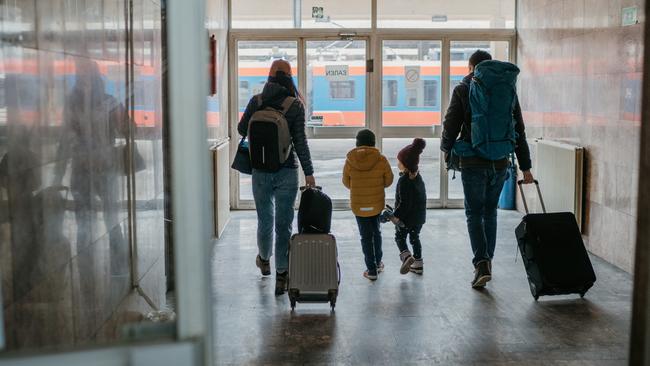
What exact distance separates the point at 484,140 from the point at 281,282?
1.80 m

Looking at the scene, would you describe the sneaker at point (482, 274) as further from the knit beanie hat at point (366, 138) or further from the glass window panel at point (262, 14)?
the glass window panel at point (262, 14)

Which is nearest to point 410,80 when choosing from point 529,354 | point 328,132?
point 328,132

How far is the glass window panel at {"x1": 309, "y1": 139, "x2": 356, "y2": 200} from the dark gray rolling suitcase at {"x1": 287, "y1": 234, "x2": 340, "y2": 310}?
4619 millimetres

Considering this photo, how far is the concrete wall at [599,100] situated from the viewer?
20.4 ft

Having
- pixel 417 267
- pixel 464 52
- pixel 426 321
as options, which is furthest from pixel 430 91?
pixel 426 321

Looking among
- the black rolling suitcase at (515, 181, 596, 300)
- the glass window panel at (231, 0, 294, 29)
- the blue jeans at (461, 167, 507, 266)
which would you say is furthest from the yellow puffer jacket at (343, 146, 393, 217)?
the glass window panel at (231, 0, 294, 29)

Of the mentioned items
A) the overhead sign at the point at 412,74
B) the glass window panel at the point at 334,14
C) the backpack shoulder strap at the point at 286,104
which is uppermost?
the glass window panel at the point at 334,14

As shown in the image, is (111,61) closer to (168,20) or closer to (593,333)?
(168,20)

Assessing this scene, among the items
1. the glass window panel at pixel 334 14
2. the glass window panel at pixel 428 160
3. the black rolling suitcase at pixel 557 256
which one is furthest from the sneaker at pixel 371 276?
the glass window panel at pixel 334 14

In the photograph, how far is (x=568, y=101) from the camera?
7.71 m

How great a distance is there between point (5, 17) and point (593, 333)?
382 centimetres

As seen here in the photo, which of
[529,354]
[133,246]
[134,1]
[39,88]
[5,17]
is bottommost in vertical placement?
[529,354]

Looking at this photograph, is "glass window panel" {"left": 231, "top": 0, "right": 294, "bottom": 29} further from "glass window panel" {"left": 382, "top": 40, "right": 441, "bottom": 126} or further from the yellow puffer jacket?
the yellow puffer jacket

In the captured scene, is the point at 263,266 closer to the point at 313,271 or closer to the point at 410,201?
the point at 313,271
